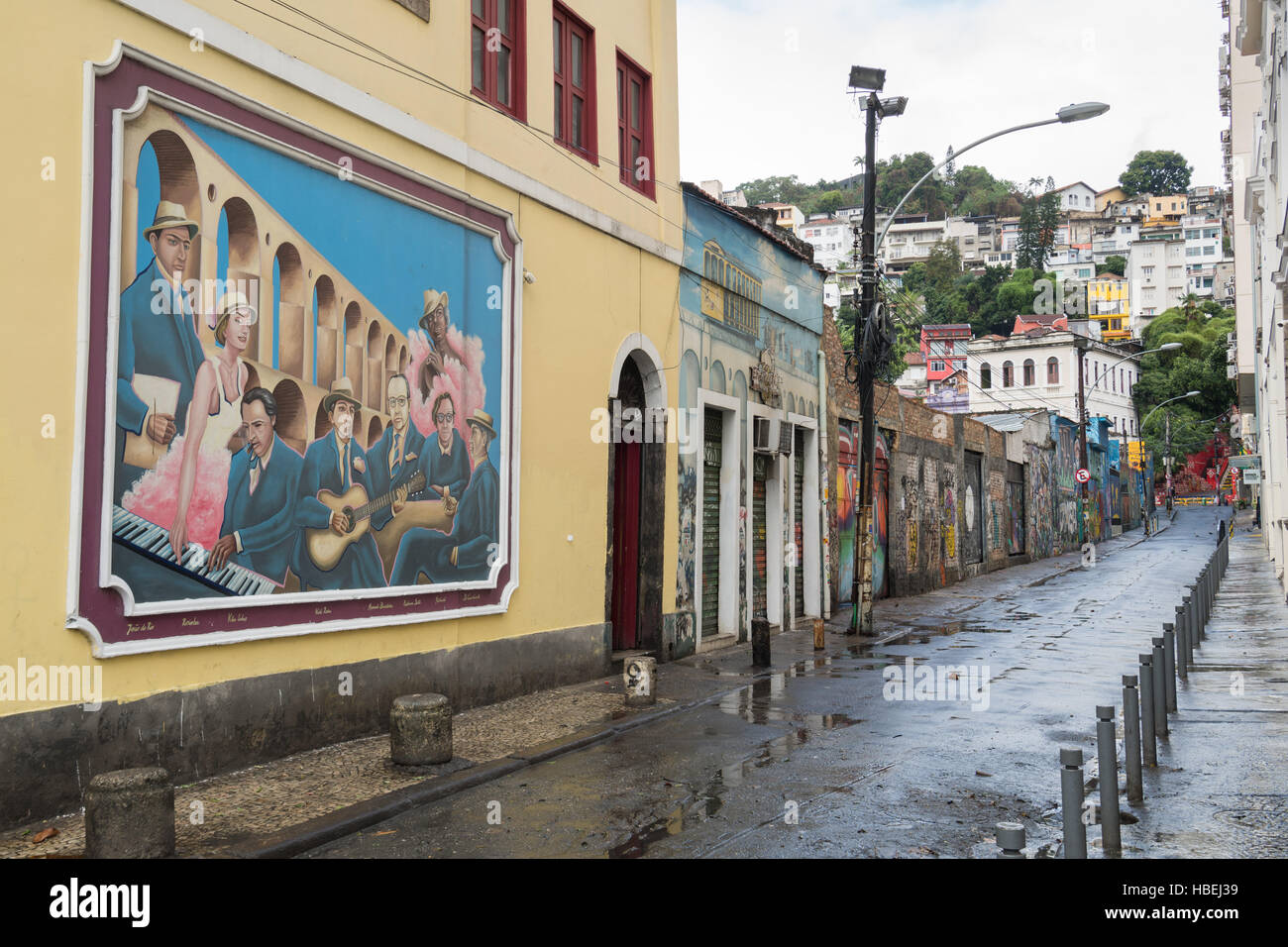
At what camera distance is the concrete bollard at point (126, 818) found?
229 inches

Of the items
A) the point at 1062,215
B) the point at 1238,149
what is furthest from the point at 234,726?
the point at 1062,215

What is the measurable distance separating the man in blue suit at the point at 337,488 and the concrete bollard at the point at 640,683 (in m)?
3.00

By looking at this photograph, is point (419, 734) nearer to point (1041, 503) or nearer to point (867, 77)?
point (867, 77)

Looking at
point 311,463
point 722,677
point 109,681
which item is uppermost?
point 311,463

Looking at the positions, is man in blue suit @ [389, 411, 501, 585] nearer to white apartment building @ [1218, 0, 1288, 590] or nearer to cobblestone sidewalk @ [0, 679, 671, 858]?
cobblestone sidewalk @ [0, 679, 671, 858]

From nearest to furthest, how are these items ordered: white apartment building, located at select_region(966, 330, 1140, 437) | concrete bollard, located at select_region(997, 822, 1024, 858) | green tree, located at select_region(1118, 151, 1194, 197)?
concrete bollard, located at select_region(997, 822, 1024, 858)
white apartment building, located at select_region(966, 330, 1140, 437)
green tree, located at select_region(1118, 151, 1194, 197)

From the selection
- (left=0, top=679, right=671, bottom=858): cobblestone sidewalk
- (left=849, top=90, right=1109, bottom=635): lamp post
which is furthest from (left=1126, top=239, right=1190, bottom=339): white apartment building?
(left=0, top=679, right=671, bottom=858): cobblestone sidewalk

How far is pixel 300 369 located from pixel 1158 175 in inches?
7255

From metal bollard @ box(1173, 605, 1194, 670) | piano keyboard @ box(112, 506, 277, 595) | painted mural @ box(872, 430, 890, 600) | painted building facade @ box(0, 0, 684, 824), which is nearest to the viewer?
painted building facade @ box(0, 0, 684, 824)

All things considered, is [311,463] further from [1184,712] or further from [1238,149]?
[1238,149]

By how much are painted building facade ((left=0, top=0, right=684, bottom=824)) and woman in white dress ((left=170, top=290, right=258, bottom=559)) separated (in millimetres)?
23

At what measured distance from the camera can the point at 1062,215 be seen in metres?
154

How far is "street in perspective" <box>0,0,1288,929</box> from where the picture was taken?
6.74m
